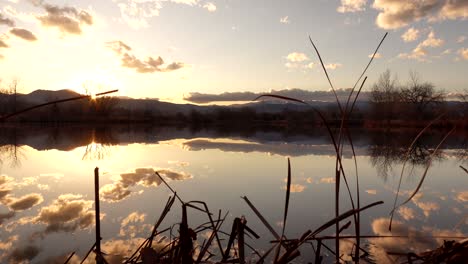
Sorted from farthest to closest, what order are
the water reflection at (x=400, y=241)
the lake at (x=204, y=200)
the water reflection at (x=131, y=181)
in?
1. the water reflection at (x=131, y=181)
2. the lake at (x=204, y=200)
3. the water reflection at (x=400, y=241)

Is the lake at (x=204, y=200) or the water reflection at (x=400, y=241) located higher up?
the water reflection at (x=400, y=241)

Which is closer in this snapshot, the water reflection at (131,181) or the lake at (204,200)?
the lake at (204,200)

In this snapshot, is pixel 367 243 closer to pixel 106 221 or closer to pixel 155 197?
pixel 106 221

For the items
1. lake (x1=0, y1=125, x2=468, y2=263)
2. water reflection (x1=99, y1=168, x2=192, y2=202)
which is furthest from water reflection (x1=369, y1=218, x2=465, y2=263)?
water reflection (x1=99, y1=168, x2=192, y2=202)

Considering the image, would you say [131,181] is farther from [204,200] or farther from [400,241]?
[400,241]

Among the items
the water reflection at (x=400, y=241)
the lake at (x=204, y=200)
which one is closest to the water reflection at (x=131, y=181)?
the lake at (x=204, y=200)

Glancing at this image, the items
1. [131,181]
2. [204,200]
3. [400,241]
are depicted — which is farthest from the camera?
[131,181]

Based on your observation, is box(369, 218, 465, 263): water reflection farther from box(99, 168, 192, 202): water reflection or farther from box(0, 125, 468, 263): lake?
box(99, 168, 192, 202): water reflection

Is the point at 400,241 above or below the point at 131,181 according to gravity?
above

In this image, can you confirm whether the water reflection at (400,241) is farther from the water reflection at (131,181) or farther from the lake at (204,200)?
the water reflection at (131,181)

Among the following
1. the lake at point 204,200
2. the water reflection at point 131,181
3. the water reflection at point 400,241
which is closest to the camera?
the water reflection at point 400,241

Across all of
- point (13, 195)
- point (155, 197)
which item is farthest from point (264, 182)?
point (13, 195)

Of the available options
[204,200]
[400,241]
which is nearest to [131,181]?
[204,200]

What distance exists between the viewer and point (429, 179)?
7984mm
